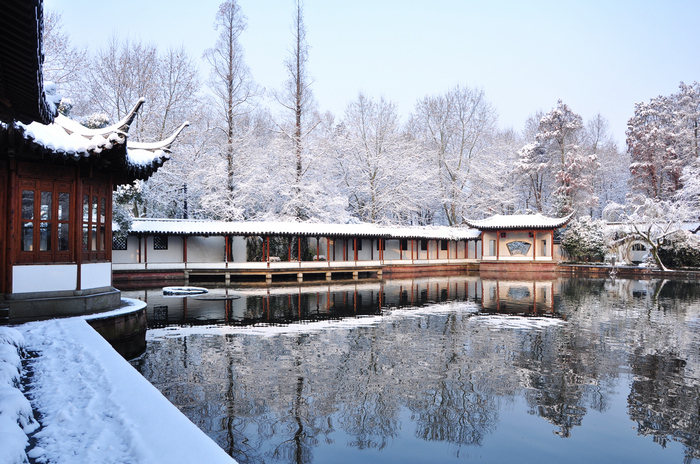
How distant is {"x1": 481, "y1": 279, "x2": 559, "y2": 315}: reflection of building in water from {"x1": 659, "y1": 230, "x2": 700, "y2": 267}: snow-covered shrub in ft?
32.4

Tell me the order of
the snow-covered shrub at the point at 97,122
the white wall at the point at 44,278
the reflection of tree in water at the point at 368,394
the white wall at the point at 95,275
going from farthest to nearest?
the snow-covered shrub at the point at 97,122, the white wall at the point at 95,275, the white wall at the point at 44,278, the reflection of tree in water at the point at 368,394

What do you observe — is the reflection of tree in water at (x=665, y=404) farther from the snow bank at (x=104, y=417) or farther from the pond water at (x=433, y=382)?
the snow bank at (x=104, y=417)

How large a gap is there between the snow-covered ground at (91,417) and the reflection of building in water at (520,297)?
1246 centimetres

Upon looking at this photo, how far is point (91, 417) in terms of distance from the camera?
385cm

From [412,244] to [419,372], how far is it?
25784 mm

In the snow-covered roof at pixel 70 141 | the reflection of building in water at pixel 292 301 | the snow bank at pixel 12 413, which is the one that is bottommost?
the reflection of building in water at pixel 292 301

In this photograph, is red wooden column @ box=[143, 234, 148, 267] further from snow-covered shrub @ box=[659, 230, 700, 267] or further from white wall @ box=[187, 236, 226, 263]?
snow-covered shrub @ box=[659, 230, 700, 267]

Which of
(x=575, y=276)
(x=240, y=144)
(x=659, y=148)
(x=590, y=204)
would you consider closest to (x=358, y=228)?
(x=240, y=144)

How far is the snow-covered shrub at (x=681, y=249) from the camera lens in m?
29.0

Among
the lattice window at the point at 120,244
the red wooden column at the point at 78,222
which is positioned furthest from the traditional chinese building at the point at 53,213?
the lattice window at the point at 120,244

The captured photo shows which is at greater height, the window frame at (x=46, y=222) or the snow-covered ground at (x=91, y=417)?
the window frame at (x=46, y=222)

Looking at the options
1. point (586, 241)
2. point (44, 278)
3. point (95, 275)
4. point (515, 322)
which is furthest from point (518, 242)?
point (44, 278)

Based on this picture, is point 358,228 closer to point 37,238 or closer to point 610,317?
point 610,317

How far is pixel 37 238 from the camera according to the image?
8656 mm
